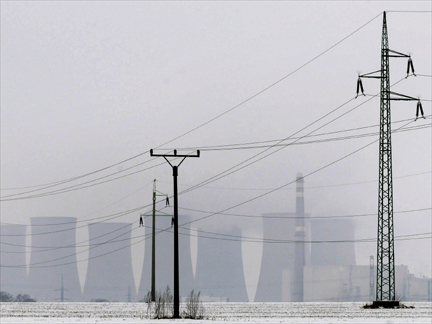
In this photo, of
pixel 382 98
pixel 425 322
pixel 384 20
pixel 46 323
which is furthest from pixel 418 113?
pixel 46 323

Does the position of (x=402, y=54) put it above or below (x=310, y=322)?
above

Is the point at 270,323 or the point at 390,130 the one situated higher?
the point at 390,130

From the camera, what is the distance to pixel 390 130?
50.7 m

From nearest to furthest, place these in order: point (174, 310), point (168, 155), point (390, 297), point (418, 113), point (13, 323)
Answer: point (13, 323) → point (174, 310) → point (168, 155) → point (390, 297) → point (418, 113)

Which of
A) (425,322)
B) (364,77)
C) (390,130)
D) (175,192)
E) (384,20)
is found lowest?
(425,322)

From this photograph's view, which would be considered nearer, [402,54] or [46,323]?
[46,323]

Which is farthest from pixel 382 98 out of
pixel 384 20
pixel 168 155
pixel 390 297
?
pixel 168 155

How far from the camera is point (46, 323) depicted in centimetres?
2978

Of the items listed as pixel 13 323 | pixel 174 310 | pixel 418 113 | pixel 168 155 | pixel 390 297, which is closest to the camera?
pixel 13 323

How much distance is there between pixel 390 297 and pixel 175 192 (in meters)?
17.6

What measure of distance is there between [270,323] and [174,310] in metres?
8.06

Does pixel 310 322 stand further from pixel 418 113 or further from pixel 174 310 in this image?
pixel 418 113

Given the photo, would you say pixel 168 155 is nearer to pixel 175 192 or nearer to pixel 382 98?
pixel 175 192

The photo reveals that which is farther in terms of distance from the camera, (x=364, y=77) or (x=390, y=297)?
(x=364, y=77)
